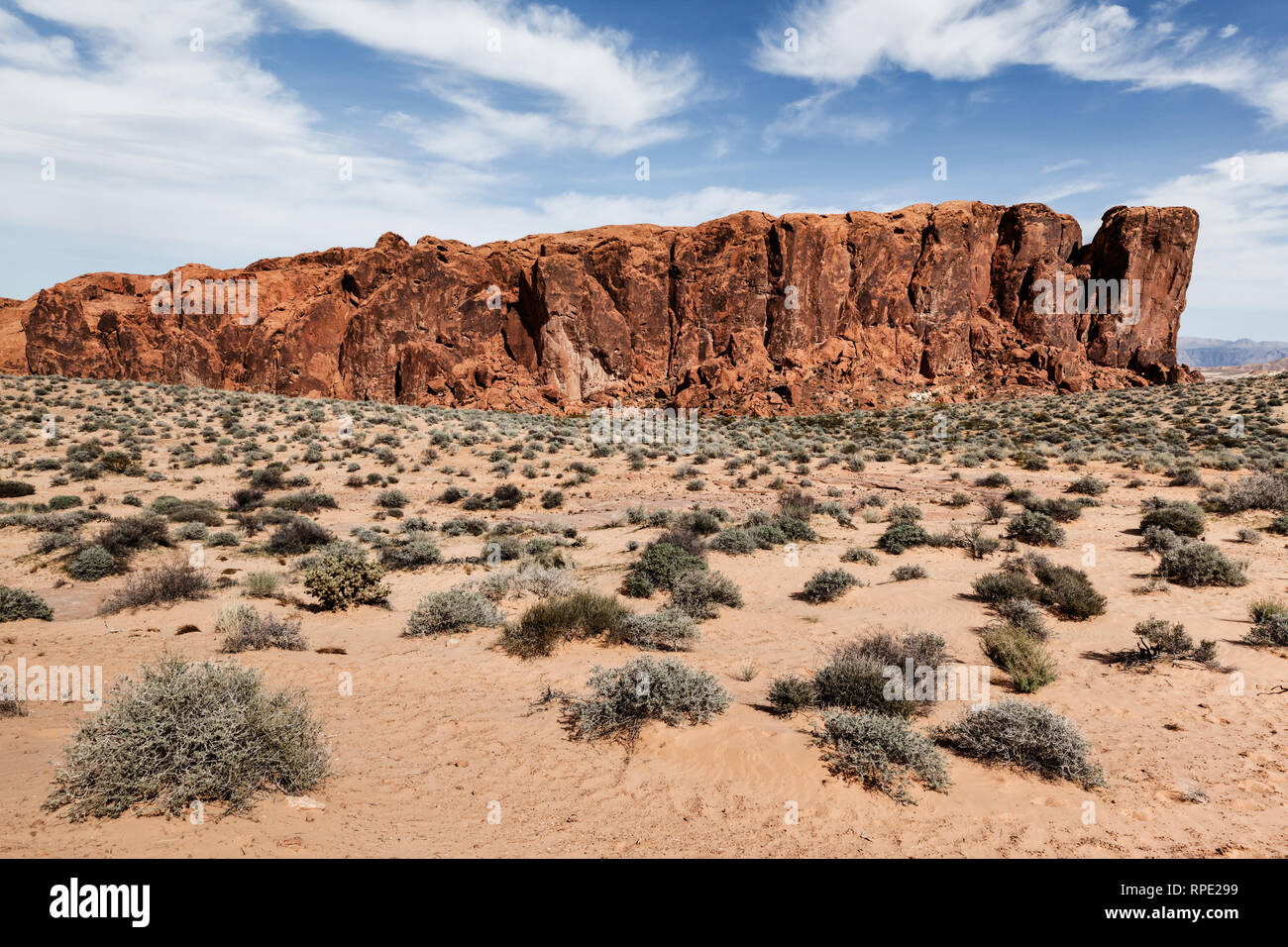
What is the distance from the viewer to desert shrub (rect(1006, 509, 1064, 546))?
12594mm

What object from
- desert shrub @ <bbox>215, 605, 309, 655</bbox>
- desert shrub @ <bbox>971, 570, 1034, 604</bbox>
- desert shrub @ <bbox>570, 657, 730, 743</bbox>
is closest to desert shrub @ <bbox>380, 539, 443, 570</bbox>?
desert shrub @ <bbox>215, 605, 309, 655</bbox>

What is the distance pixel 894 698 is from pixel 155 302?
77.9 m

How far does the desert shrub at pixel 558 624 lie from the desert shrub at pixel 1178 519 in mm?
11890

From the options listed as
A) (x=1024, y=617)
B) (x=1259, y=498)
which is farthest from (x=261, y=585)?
(x=1259, y=498)

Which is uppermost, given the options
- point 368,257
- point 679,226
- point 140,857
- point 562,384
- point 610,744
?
point 679,226

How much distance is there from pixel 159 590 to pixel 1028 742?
39.9 ft

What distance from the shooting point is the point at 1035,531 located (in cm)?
1277

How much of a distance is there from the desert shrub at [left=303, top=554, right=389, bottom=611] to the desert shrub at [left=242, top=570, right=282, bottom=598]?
74 cm

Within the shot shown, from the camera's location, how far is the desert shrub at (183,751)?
4.00 meters

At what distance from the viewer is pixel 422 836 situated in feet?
13.7

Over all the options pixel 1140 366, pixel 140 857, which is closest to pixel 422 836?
pixel 140 857

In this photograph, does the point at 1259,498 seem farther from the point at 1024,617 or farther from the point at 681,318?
the point at 681,318

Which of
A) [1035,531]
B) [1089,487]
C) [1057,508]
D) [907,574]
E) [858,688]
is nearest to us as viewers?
[858,688]

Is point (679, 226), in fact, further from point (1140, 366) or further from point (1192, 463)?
point (1192, 463)
